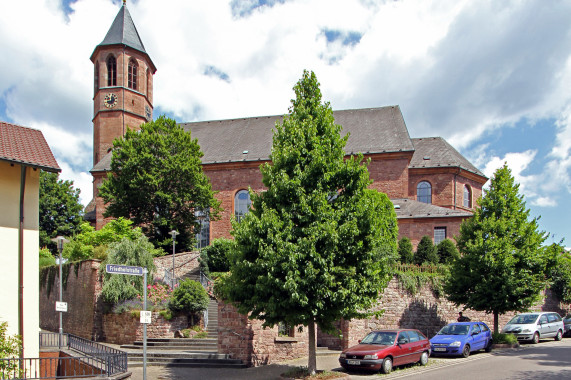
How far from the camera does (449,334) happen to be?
19.3 metres

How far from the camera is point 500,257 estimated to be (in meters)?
22.4

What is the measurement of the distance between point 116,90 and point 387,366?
38.2 m

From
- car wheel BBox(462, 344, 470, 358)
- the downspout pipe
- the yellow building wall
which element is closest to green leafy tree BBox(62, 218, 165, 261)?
the yellow building wall

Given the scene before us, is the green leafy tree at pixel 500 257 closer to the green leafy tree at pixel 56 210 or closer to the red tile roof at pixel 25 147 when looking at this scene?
the red tile roof at pixel 25 147

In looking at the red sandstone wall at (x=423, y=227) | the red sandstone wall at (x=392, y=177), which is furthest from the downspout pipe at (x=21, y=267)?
the red sandstone wall at (x=392, y=177)

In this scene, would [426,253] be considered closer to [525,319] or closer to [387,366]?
[525,319]

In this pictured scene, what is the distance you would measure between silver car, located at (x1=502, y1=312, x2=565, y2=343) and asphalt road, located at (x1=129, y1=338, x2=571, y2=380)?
3.74 metres

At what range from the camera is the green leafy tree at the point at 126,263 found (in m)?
22.1

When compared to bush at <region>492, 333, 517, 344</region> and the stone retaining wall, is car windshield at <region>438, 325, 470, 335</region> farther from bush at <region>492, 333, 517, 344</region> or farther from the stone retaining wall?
the stone retaining wall

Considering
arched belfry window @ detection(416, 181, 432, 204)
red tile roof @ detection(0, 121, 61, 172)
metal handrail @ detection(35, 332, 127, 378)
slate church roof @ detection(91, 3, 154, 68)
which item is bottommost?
metal handrail @ detection(35, 332, 127, 378)

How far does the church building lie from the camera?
4060 cm

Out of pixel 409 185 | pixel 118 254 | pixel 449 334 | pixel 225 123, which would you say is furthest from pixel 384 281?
pixel 225 123

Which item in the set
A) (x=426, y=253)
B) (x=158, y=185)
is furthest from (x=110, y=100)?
(x=426, y=253)

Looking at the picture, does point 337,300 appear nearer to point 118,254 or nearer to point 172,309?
point 172,309
